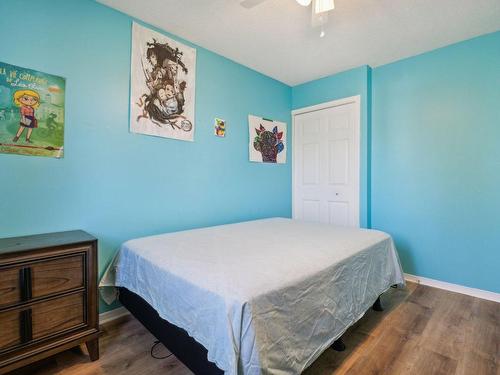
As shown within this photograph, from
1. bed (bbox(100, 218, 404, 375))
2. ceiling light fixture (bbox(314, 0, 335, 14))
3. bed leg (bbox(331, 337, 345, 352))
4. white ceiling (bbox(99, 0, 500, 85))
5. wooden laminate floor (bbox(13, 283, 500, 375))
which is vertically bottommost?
wooden laminate floor (bbox(13, 283, 500, 375))

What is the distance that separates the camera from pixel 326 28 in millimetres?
2264

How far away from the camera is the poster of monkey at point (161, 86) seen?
213 cm

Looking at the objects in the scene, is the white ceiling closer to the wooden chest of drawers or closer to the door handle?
the wooden chest of drawers

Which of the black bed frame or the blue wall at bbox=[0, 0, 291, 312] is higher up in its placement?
the blue wall at bbox=[0, 0, 291, 312]

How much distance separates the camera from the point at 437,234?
265 centimetres

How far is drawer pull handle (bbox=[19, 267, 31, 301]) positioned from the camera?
130cm

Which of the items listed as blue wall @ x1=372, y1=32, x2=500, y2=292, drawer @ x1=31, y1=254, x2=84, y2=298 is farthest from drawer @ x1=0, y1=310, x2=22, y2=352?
blue wall @ x1=372, y1=32, x2=500, y2=292

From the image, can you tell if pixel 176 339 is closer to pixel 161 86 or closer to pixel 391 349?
pixel 391 349

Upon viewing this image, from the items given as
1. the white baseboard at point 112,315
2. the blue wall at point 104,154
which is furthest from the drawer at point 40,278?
the white baseboard at point 112,315

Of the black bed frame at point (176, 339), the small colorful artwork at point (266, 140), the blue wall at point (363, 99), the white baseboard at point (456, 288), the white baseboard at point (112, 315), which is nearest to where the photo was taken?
the black bed frame at point (176, 339)

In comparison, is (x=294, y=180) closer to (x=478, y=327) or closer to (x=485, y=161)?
(x=485, y=161)

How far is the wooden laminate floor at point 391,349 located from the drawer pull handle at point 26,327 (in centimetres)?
29

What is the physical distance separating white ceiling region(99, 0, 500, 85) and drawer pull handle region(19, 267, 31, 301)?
1.99m

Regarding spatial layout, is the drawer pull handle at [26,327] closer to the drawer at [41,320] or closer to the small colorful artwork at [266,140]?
the drawer at [41,320]
